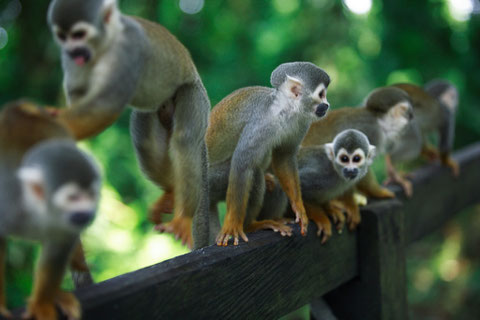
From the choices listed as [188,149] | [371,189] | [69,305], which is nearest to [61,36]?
[69,305]

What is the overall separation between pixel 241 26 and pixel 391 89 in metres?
2.10

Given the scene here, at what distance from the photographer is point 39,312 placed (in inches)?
33.8

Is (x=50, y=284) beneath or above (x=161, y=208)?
above

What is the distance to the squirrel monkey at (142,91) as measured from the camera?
1.00 meters

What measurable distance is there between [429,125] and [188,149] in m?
2.64

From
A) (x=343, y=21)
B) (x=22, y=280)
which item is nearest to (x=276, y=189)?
(x=22, y=280)

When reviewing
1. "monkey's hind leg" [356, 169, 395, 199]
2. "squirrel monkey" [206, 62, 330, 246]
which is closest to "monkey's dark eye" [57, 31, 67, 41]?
"squirrel monkey" [206, 62, 330, 246]

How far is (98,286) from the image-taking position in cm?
102

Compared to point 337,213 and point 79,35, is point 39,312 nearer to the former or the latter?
point 79,35

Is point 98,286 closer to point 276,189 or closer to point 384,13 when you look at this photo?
point 276,189

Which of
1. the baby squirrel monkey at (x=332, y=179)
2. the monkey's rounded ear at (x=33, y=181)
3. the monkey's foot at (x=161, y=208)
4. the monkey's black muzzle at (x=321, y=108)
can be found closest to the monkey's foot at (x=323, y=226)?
the baby squirrel monkey at (x=332, y=179)

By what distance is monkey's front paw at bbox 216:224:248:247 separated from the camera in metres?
1.46

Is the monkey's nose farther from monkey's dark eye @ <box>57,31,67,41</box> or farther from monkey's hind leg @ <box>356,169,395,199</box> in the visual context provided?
monkey's hind leg @ <box>356,169,395,199</box>

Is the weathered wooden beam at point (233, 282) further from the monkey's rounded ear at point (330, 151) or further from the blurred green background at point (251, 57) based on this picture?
the blurred green background at point (251, 57)
